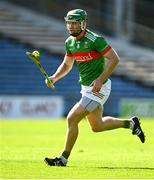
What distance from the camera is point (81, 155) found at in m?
14.3

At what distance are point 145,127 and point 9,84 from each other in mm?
12509

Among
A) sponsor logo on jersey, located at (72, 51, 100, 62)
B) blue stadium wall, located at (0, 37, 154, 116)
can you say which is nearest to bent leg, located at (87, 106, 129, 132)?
sponsor logo on jersey, located at (72, 51, 100, 62)

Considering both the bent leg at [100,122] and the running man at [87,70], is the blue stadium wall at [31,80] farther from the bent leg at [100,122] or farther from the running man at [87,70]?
the running man at [87,70]

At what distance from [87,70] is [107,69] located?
1.43ft

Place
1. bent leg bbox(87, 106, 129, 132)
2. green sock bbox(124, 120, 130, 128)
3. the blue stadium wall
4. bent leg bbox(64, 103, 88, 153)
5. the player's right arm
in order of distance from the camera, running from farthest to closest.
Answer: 1. the blue stadium wall
2. green sock bbox(124, 120, 130, 128)
3. the player's right arm
4. bent leg bbox(87, 106, 129, 132)
5. bent leg bbox(64, 103, 88, 153)

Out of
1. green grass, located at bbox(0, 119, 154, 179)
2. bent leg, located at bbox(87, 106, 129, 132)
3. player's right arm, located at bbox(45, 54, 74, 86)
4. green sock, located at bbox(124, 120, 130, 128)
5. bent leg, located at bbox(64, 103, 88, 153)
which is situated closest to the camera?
green grass, located at bbox(0, 119, 154, 179)

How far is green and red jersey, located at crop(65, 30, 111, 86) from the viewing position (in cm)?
1198

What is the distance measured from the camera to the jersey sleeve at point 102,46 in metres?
11.9

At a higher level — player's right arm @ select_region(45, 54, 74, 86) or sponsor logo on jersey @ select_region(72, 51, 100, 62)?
sponsor logo on jersey @ select_region(72, 51, 100, 62)

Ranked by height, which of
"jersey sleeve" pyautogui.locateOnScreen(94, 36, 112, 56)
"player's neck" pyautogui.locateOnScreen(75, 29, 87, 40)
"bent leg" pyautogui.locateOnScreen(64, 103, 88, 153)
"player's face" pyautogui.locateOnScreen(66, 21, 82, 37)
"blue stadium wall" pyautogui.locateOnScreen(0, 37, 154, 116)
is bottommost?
"blue stadium wall" pyautogui.locateOnScreen(0, 37, 154, 116)

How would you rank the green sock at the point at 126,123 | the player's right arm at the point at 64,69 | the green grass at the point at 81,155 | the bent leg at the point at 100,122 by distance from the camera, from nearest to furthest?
the green grass at the point at 81,155, the bent leg at the point at 100,122, the player's right arm at the point at 64,69, the green sock at the point at 126,123

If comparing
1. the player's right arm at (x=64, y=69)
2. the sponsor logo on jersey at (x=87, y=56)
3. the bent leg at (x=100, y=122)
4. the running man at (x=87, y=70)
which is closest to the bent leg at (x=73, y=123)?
the running man at (x=87, y=70)

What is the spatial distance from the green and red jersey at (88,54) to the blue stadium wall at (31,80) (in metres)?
23.2

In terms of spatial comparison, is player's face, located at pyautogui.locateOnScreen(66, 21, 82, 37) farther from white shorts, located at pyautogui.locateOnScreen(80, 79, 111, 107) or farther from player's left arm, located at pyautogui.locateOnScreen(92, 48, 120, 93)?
white shorts, located at pyautogui.locateOnScreen(80, 79, 111, 107)
